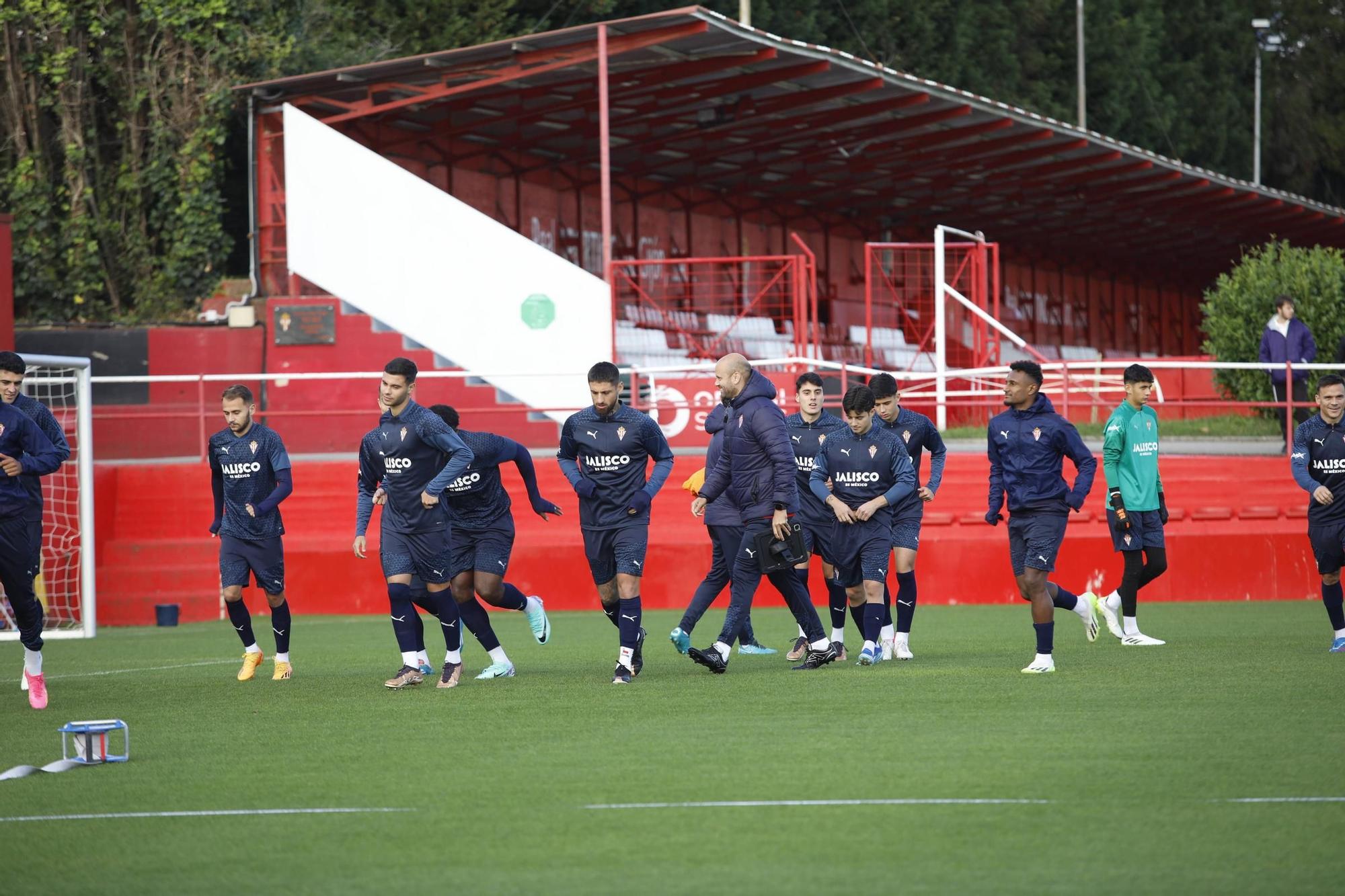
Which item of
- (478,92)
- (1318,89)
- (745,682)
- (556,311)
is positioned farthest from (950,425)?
(1318,89)

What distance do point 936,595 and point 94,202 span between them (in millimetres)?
15354

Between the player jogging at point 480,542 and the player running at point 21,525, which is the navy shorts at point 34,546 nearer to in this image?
the player running at point 21,525

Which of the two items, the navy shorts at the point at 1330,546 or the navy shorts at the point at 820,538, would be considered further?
the navy shorts at the point at 820,538

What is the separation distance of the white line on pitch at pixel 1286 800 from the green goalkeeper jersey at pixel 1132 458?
6388 mm

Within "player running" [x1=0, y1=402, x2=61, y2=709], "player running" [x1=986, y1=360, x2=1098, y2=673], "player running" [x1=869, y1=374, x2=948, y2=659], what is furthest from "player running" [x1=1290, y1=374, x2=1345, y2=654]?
"player running" [x1=0, y1=402, x2=61, y2=709]

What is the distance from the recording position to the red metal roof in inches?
910

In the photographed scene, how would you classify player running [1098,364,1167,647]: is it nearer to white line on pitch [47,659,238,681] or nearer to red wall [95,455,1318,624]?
red wall [95,455,1318,624]

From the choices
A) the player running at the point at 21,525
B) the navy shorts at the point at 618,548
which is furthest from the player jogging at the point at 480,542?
the player running at the point at 21,525

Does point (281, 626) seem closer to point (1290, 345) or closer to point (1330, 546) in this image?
point (1330, 546)

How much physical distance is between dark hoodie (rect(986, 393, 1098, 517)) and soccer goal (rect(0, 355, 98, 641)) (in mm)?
9303

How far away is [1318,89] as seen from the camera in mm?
59250

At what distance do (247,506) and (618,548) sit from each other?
2653mm

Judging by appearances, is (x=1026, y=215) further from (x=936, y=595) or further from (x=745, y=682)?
(x=745, y=682)

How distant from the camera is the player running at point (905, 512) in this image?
12.3 metres
